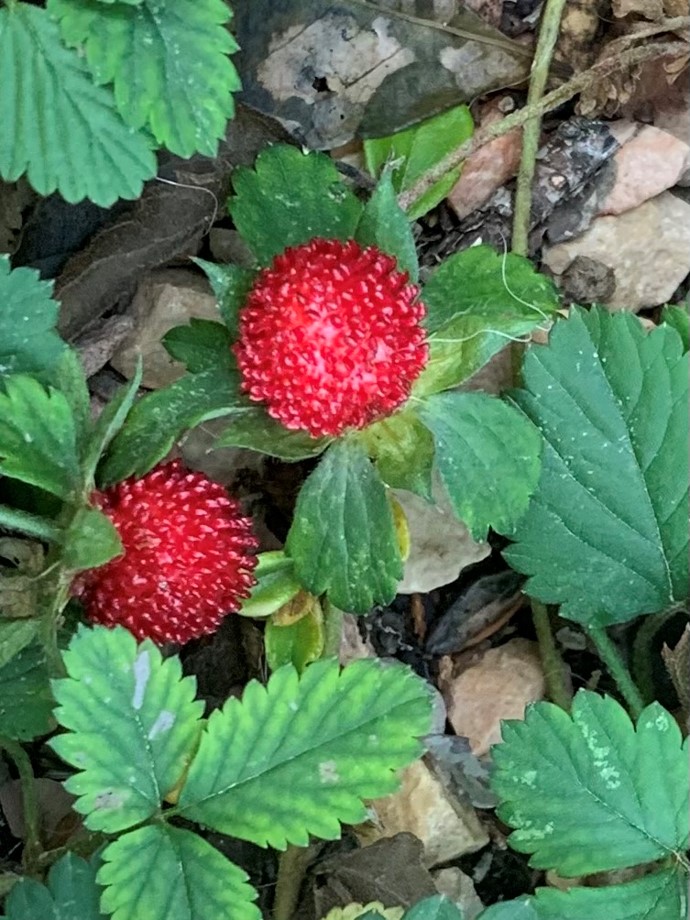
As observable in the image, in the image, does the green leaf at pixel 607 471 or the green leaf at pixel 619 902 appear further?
the green leaf at pixel 607 471

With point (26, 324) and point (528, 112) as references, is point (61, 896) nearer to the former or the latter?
point (26, 324)

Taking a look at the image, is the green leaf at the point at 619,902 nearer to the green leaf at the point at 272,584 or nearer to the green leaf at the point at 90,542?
the green leaf at the point at 272,584

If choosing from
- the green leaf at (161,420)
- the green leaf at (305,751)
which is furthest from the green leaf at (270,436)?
the green leaf at (305,751)

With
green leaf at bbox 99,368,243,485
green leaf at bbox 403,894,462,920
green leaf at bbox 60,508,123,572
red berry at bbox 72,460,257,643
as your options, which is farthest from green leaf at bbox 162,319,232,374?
green leaf at bbox 403,894,462,920

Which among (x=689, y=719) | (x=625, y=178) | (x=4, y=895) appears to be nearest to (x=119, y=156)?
(x=625, y=178)

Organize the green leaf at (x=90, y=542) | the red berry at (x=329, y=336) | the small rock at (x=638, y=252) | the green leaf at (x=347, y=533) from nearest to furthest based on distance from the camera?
the green leaf at (x=90, y=542) < the red berry at (x=329, y=336) < the green leaf at (x=347, y=533) < the small rock at (x=638, y=252)

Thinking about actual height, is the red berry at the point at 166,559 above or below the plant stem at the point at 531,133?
below

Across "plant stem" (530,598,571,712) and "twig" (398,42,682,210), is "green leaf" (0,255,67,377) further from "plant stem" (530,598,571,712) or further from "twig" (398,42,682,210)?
"plant stem" (530,598,571,712)
